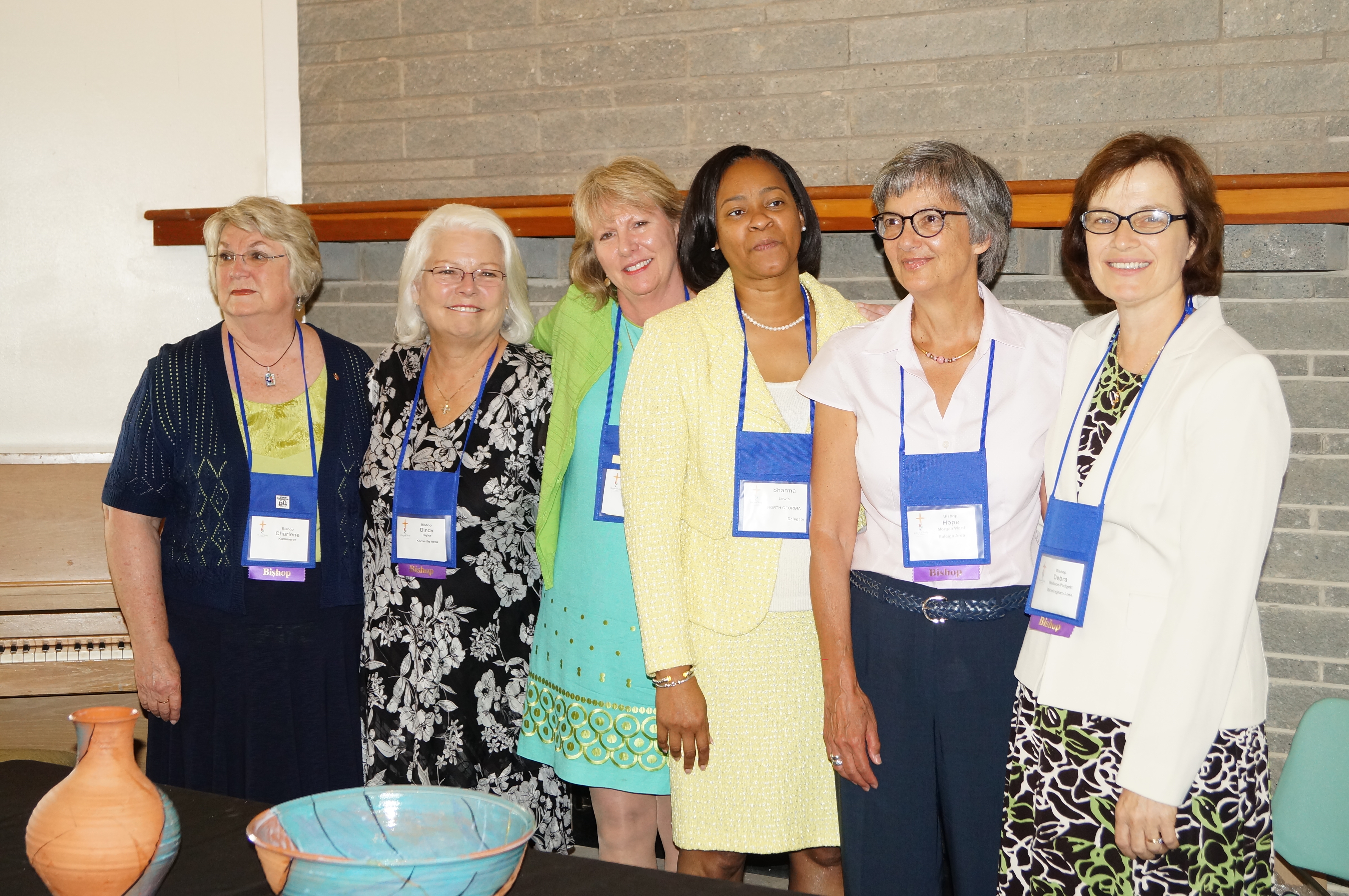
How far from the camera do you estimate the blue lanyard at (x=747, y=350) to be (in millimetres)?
2203

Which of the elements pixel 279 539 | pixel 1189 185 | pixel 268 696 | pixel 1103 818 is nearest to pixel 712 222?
pixel 1189 185

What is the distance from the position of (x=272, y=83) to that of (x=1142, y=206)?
321 centimetres

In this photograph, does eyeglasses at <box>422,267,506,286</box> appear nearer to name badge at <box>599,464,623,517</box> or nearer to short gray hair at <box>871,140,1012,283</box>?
name badge at <box>599,464,623,517</box>

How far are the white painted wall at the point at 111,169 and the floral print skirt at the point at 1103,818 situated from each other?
3286mm

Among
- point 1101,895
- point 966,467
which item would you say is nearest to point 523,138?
point 966,467

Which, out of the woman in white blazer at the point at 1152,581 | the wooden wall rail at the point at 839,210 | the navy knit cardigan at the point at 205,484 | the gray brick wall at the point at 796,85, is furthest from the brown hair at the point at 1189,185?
the navy knit cardigan at the point at 205,484

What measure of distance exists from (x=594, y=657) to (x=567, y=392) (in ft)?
2.00

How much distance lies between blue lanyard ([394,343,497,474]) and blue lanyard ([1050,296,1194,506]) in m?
1.30

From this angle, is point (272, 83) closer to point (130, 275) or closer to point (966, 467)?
point (130, 275)

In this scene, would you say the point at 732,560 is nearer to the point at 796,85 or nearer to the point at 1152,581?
the point at 1152,581

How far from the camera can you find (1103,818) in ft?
5.76

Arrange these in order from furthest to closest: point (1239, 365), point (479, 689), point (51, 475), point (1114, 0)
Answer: point (51, 475)
point (1114, 0)
point (479, 689)
point (1239, 365)

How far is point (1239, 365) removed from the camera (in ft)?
5.35

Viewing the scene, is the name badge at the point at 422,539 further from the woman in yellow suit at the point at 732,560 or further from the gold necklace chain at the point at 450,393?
the woman in yellow suit at the point at 732,560
